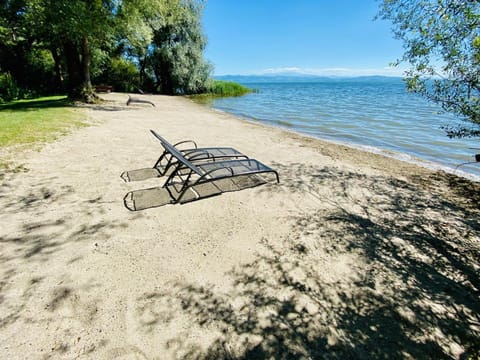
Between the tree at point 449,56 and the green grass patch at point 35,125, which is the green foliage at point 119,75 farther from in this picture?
the tree at point 449,56

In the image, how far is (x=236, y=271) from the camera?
285 centimetres

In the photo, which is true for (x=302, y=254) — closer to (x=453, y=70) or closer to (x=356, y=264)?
(x=356, y=264)

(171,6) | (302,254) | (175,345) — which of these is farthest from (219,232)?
(171,6)

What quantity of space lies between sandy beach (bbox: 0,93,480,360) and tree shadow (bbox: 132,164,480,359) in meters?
0.01

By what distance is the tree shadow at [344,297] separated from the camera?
6.84 feet

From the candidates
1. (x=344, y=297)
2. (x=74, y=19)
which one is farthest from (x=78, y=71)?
(x=344, y=297)

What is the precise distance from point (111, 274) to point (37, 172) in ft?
12.0

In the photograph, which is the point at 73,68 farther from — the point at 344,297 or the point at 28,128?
the point at 344,297

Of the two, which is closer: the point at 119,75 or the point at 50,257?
the point at 50,257

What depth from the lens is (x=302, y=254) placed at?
3.19 metres

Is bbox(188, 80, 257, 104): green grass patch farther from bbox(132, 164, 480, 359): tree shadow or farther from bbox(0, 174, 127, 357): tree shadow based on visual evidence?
bbox(132, 164, 480, 359): tree shadow

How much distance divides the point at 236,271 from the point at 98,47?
70.3ft

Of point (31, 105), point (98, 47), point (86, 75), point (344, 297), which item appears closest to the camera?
point (344, 297)

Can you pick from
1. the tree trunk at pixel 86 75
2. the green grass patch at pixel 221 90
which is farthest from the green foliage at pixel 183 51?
the tree trunk at pixel 86 75
